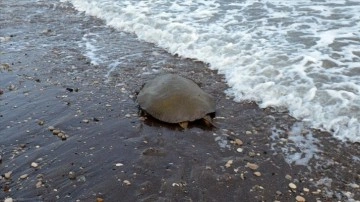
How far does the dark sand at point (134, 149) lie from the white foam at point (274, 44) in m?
0.40

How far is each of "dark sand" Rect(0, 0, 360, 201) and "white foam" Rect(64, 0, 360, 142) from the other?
40 centimetres

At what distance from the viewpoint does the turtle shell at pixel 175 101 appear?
5.09 m

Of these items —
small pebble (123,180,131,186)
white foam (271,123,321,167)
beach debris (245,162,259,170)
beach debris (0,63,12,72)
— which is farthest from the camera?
beach debris (0,63,12,72)

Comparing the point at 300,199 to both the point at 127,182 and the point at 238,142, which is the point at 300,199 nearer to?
the point at 238,142

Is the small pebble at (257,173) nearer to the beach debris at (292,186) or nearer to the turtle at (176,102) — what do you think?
the beach debris at (292,186)

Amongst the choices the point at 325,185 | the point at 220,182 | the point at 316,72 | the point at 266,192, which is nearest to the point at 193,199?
the point at 220,182

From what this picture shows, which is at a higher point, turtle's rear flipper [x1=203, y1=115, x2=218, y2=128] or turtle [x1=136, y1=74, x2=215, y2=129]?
turtle [x1=136, y1=74, x2=215, y2=129]

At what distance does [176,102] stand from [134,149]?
0.98 metres

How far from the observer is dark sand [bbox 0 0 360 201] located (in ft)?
12.9

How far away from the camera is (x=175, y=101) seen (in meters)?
5.19

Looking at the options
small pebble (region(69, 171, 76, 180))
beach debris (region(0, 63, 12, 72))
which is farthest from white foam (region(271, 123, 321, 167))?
beach debris (region(0, 63, 12, 72))

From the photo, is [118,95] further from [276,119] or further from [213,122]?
[276,119]

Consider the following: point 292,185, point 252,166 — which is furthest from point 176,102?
point 292,185

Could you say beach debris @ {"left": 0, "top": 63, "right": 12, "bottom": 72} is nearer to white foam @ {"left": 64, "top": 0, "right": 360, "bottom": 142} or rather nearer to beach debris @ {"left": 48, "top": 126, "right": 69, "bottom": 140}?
beach debris @ {"left": 48, "top": 126, "right": 69, "bottom": 140}
